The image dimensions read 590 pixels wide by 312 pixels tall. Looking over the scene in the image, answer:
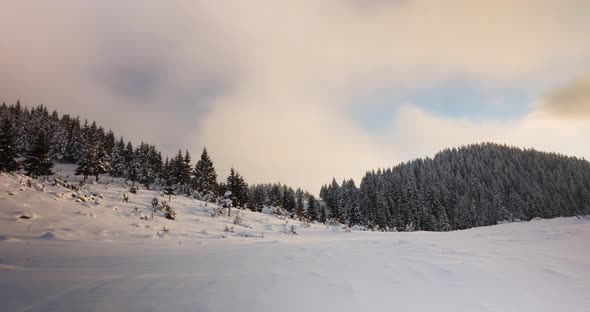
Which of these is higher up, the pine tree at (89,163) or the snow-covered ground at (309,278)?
the pine tree at (89,163)

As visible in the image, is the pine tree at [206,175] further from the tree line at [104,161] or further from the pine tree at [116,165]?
the pine tree at [116,165]

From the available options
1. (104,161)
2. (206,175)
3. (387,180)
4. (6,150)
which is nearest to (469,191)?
(387,180)

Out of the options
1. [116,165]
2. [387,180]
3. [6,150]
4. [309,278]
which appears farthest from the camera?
[387,180]

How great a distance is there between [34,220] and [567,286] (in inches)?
747

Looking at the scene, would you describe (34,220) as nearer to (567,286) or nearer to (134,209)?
(134,209)

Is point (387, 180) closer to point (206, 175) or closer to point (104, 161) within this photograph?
point (206, 175)

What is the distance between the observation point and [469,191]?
116 m

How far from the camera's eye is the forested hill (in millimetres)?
90556

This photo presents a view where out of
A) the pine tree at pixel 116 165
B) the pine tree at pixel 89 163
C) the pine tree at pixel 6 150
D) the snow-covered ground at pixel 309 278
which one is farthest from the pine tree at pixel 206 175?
the snow-covered ground at pixel 309 278

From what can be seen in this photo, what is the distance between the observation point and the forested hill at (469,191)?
90556mm

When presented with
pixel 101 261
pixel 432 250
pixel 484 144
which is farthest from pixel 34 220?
pixel 484 144

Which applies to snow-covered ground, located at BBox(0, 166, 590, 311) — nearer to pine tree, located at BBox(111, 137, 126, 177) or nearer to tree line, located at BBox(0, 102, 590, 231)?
tree line, located at BBox(0, 102, 590, 231)

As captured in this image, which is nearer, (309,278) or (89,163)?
(309,278)

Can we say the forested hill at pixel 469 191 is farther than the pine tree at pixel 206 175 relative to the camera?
Yes
